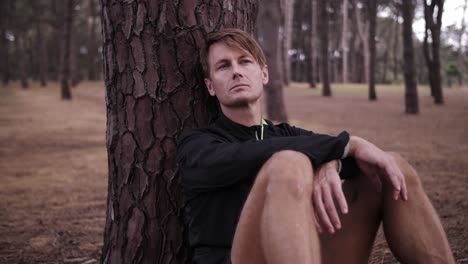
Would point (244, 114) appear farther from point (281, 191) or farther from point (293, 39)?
point (293, 39)

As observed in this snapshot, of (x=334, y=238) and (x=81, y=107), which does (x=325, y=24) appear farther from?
(x=334, y=238)

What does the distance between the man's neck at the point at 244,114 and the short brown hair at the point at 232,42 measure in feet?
0.88

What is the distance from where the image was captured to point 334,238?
2.46m

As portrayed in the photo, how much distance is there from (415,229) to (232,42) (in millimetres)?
1397

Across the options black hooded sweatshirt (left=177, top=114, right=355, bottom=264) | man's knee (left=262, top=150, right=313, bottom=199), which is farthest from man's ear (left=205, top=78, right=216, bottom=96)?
man's knee (left=262, top=150, right=313, bottom=199)

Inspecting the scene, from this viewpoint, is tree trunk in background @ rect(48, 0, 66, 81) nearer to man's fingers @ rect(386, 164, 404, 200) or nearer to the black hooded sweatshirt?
the black hooded sweatshirt

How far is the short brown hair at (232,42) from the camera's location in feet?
9.05

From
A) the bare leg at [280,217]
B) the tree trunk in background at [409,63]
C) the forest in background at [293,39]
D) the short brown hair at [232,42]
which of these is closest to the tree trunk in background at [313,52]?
the forest in background at [293,39]

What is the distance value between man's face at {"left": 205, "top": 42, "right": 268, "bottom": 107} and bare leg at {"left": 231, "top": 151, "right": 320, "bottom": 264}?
635 millimetres

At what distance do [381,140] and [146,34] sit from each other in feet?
27.7

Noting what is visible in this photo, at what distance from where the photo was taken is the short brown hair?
276 cm

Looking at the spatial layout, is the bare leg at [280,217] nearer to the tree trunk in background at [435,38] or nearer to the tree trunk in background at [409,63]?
the tree trunk in background at [409,63]

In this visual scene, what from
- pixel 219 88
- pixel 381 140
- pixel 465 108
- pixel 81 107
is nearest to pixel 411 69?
pixel 465 108

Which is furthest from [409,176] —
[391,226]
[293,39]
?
[293,39]
